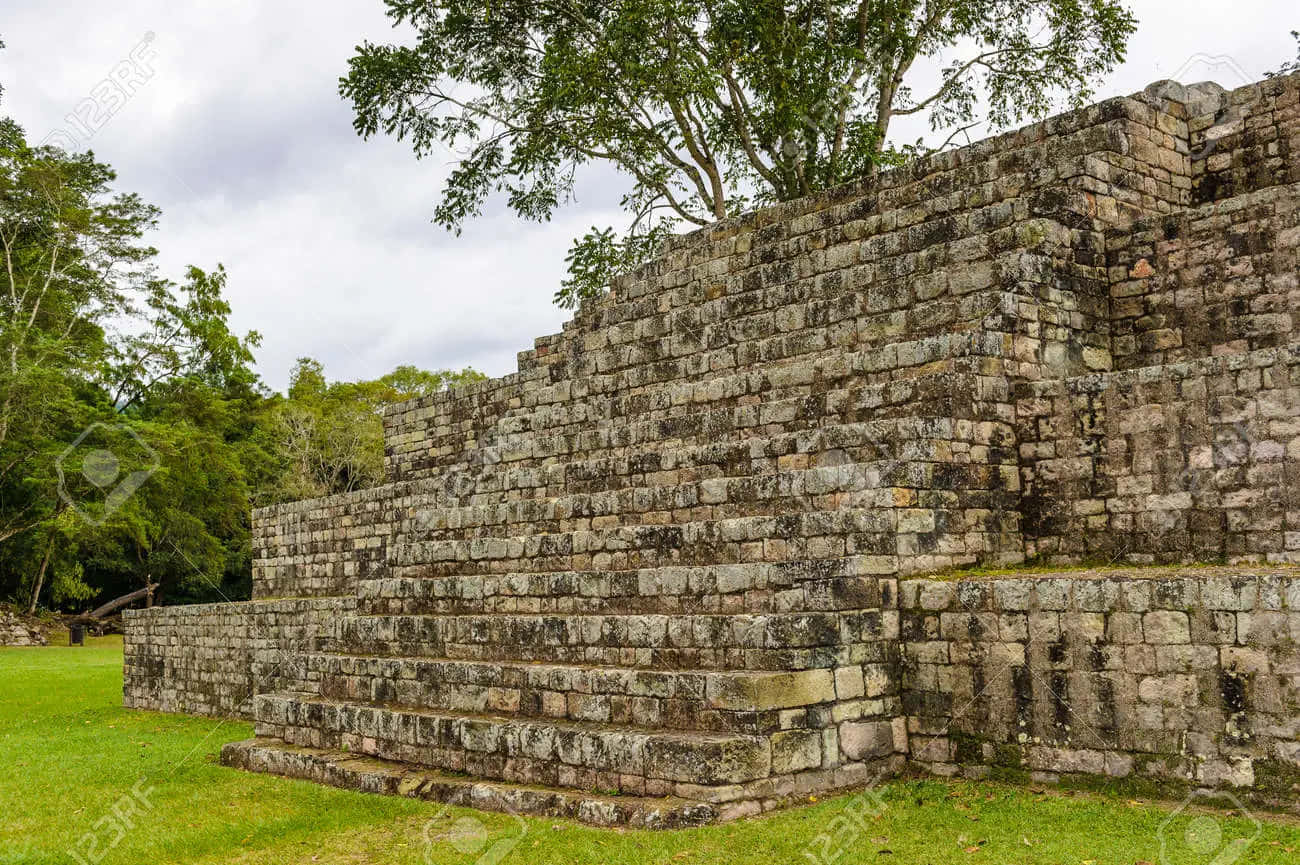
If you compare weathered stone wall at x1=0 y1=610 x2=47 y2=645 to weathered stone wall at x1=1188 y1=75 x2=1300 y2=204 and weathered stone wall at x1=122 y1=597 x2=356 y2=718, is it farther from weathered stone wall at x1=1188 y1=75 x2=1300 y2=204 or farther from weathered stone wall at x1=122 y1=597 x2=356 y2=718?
weathered stone wall at x1=1188 y1=75 x2=1300 y2=204

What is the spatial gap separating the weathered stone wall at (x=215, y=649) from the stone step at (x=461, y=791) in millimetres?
4138

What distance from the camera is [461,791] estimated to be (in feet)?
27.7

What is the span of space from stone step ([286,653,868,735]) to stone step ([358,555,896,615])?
0.56 metres

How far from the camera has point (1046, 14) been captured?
21.4 meters

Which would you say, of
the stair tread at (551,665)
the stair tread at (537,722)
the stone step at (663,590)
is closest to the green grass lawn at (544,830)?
the stair tread at (537,722)

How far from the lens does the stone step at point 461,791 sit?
23.4 feet

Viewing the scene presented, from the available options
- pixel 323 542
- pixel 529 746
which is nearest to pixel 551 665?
pixel 529 746

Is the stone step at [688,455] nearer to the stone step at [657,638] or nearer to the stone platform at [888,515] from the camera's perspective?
the stone platform at [888,515]

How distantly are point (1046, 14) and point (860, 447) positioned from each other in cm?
1534

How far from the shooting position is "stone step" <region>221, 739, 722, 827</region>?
712cm

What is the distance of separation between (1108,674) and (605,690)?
10.7 ft
